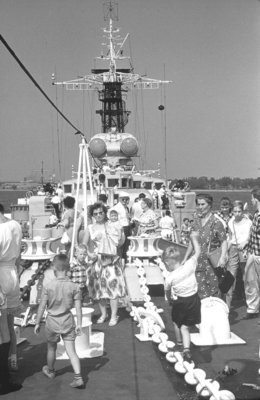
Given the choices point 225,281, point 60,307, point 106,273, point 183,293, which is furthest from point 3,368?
point 225,281

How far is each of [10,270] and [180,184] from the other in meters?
15.1

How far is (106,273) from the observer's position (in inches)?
256

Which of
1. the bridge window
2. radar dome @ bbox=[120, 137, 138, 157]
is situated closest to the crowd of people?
the bridge window

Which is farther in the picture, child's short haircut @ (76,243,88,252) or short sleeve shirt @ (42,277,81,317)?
child's short haircut @ (76,243,88,252)

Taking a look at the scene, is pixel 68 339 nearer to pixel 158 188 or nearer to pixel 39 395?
pixel 39 395

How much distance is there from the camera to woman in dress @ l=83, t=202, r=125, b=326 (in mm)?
6457

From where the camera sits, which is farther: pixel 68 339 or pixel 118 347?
pixel 118 347

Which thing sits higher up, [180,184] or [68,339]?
[180,184]

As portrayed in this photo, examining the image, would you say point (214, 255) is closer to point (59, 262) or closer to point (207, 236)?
point (207, 236)

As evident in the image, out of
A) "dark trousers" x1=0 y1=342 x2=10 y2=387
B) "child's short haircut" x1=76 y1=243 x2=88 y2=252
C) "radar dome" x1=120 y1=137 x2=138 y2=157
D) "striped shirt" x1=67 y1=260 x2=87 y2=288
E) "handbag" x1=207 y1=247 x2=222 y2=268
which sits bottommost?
"dark trousers" x1=0 y1=342 x2=10 y2=387

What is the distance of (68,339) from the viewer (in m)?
4.42

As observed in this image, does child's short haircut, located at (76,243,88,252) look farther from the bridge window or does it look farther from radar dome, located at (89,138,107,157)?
radar dome, located at (89,138,107,157)

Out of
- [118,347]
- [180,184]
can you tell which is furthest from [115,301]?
[180,184]

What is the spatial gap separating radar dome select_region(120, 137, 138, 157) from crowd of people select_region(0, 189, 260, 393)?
1602cm
